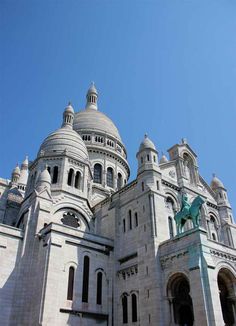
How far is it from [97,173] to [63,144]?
36.3ft

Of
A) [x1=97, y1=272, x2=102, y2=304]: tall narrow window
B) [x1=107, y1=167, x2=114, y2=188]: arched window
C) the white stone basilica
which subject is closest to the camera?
the white stone basilica

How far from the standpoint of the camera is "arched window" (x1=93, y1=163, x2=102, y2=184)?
49381mm

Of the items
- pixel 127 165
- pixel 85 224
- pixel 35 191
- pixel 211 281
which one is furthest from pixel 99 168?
pixel 211 281

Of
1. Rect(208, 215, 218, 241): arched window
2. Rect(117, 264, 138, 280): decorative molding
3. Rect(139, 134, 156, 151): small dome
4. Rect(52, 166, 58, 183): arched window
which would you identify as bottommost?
Rect(117, 264, 138, 280): decorative molding

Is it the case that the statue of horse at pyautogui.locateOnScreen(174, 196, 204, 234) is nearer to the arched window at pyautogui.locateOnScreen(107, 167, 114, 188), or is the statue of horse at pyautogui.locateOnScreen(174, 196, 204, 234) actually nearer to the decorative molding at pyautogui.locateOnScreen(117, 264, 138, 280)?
the decorative molding at pyautogui.locateOnScreen(117, 264, 138, 280)

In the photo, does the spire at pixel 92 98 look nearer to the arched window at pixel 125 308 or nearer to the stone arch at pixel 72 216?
the stone arch at pixel 72 216

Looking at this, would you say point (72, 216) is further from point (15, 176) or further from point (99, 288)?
point (15, 176)

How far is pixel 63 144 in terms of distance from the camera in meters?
40.3

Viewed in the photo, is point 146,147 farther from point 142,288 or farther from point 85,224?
point 142,288

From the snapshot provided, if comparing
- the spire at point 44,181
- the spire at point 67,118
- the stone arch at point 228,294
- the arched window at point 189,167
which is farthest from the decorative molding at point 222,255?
the spire at point 67,118

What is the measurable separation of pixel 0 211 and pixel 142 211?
57.7ft

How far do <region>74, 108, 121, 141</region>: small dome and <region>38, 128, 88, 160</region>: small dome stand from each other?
37.8 ft

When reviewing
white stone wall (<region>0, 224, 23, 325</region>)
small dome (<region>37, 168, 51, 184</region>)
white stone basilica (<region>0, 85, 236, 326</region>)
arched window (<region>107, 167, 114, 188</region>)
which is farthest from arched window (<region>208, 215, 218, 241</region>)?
white stone wall (<region>0, 224, 23, 325</region>)

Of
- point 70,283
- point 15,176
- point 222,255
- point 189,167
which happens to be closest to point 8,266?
point 70,283
